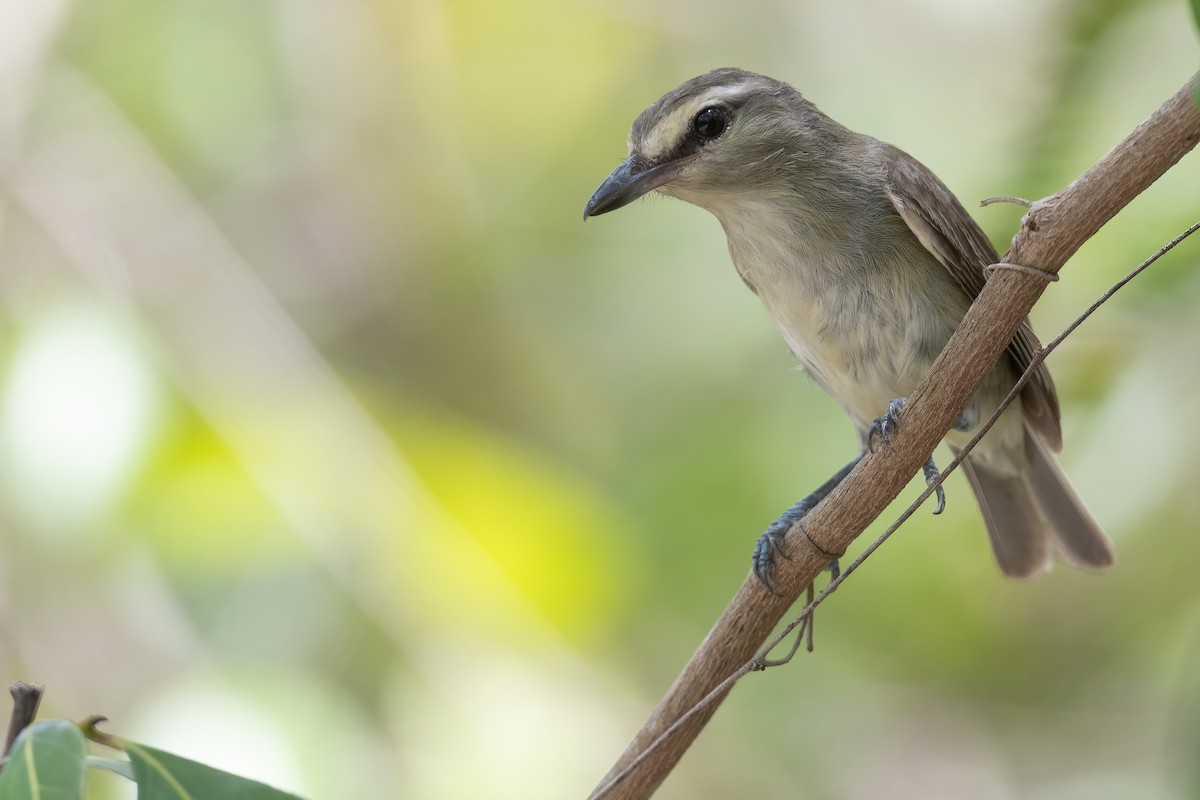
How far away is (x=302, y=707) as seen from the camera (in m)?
3.06

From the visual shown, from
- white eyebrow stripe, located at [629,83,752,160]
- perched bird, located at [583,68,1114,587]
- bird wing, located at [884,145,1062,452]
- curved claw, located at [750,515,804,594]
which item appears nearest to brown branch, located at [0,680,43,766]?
curved claw, located at [750,515,804,594]

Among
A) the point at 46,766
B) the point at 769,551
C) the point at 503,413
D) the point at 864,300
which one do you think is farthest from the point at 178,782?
the point at 503,413

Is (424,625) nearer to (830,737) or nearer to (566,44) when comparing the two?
(830,737)

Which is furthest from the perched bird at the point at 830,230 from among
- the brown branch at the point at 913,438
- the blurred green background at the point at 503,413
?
the brown branch at the point at 913,438

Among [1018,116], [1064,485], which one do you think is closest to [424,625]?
[1064,485]

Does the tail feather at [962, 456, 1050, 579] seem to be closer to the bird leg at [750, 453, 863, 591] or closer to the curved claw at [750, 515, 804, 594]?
the bird leg at [750, 453, 863, 591]

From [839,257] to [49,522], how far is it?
1.97m

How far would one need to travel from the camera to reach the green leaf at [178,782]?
1462 millimetres

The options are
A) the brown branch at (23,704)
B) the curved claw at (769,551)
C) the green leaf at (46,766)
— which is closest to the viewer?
the green leaf at (46,766)

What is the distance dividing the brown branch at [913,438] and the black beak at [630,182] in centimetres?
83

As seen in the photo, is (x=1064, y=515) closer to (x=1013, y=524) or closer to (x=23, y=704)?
(x=1013, y=524)

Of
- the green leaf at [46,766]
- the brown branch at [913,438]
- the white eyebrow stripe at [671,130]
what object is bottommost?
the brown branch at [913,438]

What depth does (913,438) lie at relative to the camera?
5.99 ft

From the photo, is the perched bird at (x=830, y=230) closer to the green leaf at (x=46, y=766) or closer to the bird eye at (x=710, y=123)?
the bird eye at (x=710, y=123)
